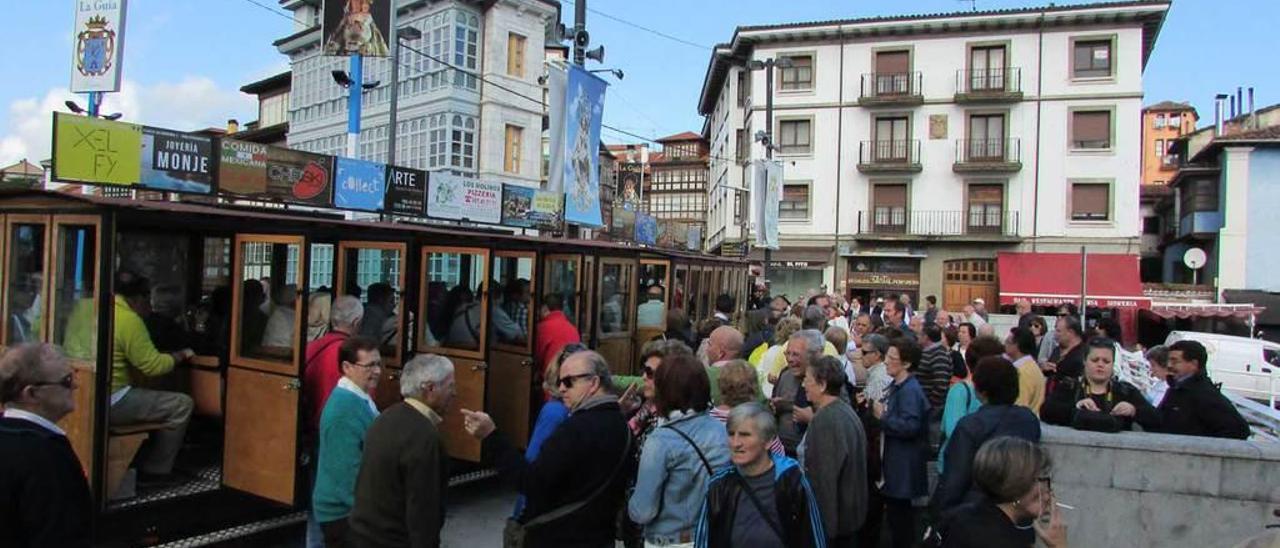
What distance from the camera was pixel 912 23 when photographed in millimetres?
32000

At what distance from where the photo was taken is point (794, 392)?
5773 mm

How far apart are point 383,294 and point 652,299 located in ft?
15.4

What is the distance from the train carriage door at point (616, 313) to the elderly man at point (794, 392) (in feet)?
12.5

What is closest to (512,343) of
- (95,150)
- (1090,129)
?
(95,150)

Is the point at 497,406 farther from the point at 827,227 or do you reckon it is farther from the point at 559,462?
the point at 827,227

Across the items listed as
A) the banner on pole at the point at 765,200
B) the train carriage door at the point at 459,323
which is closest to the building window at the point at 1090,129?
the banner on pole at the point at 765,200

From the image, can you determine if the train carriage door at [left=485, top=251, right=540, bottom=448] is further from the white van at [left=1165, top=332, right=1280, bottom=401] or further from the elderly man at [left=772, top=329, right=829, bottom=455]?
the white van at [left=1165, top=332, right=1280, bottom=401]

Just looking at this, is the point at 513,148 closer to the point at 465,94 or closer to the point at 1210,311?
the point at 465,94

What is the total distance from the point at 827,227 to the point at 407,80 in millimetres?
17002

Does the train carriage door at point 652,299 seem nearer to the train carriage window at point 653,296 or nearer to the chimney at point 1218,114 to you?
the train carriage window at point 653,296

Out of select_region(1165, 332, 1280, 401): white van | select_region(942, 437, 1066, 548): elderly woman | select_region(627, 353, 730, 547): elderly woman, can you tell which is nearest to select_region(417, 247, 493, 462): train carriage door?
select_region(627, 353, 730, 547): elderly woman

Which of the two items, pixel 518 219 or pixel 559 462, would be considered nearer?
pixel 559 462

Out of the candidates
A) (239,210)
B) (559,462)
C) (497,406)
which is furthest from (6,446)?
(497,406)

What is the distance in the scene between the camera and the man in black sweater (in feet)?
17.5
